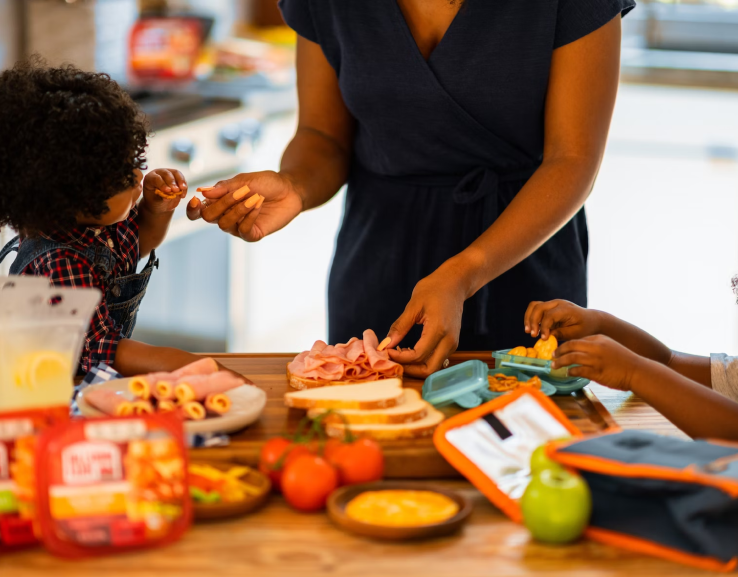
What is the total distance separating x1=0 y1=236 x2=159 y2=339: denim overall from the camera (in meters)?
1.31

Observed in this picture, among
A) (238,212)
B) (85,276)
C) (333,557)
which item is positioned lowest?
(333,557)

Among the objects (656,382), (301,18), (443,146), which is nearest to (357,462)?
(656,382)

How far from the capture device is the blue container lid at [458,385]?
119 cm

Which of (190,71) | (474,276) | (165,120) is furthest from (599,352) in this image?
(190,71)

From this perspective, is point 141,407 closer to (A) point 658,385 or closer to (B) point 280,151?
(A) point 658,385

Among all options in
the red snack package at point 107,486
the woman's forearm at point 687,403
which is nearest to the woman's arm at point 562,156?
the woman's forearm at point 687,403

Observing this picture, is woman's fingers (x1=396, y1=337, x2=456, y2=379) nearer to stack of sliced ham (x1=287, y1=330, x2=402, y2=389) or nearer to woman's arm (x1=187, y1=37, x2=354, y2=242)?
stack of sliced ham (x1=287, y1=330, x2=402, y2=389)

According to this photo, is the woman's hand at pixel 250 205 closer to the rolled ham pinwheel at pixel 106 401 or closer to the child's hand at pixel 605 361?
the rolled ham pinwheel at pixel 106 401

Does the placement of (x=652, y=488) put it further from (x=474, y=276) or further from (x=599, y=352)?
(x=474, y=276)

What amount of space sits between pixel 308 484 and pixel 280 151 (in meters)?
2.83

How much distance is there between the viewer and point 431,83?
5.03ft

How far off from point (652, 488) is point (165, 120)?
89.8 inches

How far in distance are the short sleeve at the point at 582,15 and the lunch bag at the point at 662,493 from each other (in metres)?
0.79

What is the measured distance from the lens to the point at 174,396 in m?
1.10
